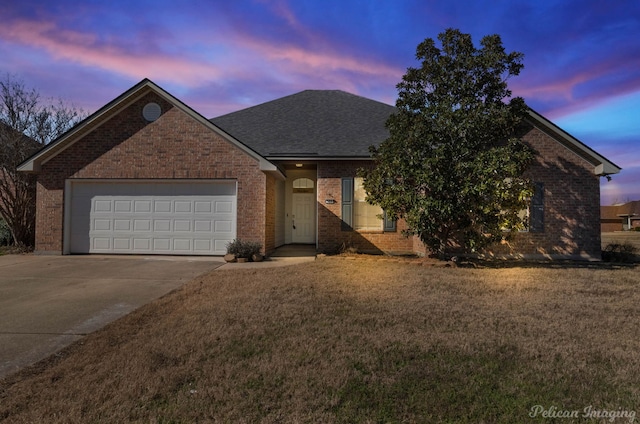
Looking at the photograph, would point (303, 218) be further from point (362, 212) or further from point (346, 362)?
point (346, 362)

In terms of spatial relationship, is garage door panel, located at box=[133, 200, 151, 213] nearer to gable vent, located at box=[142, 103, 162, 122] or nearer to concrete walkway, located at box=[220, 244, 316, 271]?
gable vent, located at box=[142, 103, 162, 122]

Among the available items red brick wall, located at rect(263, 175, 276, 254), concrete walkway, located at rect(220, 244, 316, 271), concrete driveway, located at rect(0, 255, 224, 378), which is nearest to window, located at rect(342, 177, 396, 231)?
concrete walkway, located at rect(220, 244, 316, 271)

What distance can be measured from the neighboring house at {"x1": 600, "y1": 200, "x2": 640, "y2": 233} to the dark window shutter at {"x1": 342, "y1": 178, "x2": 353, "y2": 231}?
168ft

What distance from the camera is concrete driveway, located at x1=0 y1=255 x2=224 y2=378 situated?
453 cm

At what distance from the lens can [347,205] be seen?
13.3 meters

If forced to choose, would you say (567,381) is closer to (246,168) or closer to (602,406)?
(602,406)

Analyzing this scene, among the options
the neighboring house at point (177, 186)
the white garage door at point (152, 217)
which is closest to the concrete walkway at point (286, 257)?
the neighboring house at point (177, 186)

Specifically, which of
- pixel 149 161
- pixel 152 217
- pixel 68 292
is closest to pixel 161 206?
pixel 152 217

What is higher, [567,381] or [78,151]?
[78,151]

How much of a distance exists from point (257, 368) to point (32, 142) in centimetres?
1565

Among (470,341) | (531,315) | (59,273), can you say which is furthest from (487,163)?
(59,273)

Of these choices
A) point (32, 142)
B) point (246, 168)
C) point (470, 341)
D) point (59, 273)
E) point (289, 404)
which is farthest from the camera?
point (32, 142)

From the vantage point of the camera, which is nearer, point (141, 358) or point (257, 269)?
point (141, 358)

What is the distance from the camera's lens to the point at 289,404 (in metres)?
3.00
